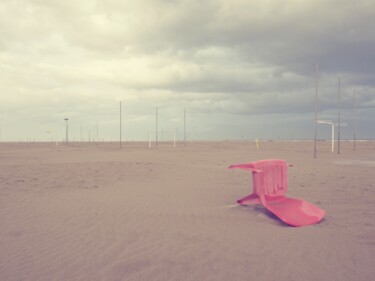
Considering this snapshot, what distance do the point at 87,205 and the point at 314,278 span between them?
6.07 meters

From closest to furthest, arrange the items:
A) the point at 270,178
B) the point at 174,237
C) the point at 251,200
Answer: the point at 174,237 < the point at 270,178 < the point at 251,200

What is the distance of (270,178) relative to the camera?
7762 millimetres

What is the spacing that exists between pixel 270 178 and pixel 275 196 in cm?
46

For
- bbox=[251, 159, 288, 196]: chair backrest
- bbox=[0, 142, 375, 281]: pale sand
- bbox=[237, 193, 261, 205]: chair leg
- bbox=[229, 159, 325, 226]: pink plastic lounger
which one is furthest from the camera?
bbox=[237, 193, 261, 205]: chair leg

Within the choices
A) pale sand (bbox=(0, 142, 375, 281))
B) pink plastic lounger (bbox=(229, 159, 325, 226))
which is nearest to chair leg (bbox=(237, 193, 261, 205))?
pink plastic lounger (bbox=(229, 159, 325, 226))

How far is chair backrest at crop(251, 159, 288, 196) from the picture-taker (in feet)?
24.9

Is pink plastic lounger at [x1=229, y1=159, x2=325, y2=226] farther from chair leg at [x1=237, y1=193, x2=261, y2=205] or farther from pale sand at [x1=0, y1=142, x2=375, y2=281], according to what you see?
pale sand at [x1=0, y1=142, x2=375, y2=281]

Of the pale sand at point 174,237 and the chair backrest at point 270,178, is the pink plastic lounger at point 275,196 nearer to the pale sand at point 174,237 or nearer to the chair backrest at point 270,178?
the chair backrest at point 270,178

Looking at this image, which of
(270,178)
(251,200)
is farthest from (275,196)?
(251,200)

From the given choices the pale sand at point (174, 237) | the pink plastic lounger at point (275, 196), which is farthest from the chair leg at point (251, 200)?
the pale sand at point (174, 237)

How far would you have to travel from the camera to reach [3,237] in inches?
233

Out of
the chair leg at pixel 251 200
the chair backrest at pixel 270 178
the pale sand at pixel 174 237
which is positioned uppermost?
the chair backrest at pixel 270 178

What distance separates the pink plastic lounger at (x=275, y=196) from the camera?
23.1 feet

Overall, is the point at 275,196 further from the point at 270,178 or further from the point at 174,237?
the point at 174,237
